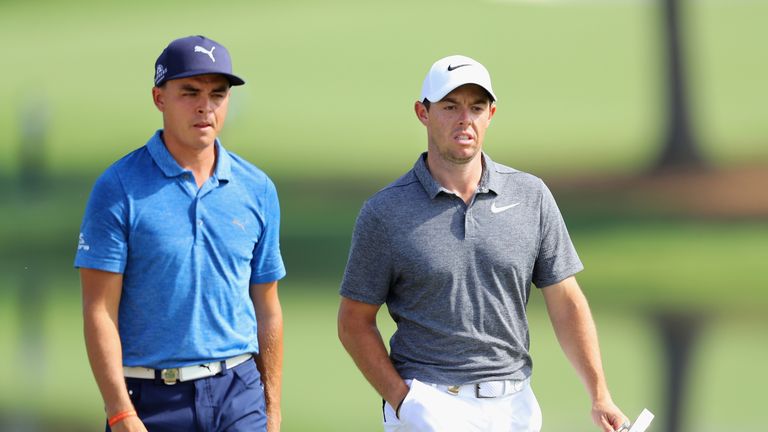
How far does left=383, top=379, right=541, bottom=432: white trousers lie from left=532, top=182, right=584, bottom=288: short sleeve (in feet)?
1.02

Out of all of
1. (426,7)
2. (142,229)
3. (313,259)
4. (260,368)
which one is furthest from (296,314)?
(142,229)

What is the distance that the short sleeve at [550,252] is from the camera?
2980 mm

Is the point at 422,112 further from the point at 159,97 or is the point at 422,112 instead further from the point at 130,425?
the point at 130,425

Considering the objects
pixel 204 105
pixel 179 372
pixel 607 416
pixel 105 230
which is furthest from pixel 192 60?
pixel 607 416

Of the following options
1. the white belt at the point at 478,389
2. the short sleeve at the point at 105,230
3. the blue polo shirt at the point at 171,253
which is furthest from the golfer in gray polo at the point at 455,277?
the short sleeve at the point at 105,230

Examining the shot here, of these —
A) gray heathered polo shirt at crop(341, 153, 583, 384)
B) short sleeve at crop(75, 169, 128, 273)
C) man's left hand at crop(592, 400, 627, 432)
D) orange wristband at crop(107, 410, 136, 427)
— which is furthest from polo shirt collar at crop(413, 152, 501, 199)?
orange wristband at crop(107, 410, 136, 427)

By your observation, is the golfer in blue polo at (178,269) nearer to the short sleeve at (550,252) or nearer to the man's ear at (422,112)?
the man's ear at (422,112)

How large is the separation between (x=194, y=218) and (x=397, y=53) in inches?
126

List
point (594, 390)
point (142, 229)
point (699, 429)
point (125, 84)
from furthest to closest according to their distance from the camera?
point (125, 84) < point (699, 429) < point (594, 390) < point (142, 229)

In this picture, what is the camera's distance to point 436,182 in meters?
2.95

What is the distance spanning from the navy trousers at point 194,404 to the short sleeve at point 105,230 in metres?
0.30

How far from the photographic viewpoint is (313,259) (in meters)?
5.62

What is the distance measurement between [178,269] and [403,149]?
2999 millimetres

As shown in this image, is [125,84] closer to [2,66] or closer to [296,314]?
[2,66]
